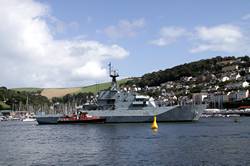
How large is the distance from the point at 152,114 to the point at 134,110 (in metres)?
4.85

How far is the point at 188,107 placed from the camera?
441 ft

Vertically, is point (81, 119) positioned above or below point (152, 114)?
below

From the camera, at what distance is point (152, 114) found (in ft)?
436

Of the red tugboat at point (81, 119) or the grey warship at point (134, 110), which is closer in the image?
the grey warship at point (134, 110)

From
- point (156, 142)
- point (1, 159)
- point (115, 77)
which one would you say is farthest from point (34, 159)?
point (115, 77)

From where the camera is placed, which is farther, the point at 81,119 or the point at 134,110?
the point at 81,119

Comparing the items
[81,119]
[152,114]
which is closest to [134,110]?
[152,114]

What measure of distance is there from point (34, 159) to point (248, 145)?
25874mm

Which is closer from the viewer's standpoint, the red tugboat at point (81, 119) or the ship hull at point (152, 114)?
the ship hull at point (152, 114)

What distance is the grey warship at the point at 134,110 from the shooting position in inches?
5226

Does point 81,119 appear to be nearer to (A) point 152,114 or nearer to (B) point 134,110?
(B) point 134,110

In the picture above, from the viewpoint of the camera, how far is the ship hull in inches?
5226

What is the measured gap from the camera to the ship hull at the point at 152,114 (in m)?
133

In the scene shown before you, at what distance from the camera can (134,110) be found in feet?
439
